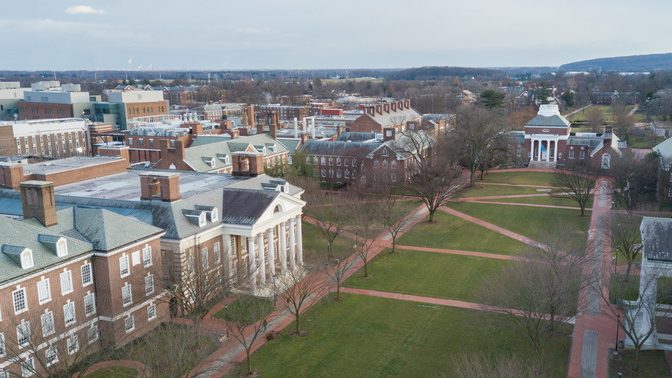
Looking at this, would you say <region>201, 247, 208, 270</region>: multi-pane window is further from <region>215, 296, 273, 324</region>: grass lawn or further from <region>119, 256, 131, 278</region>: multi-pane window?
<region>119, 256, 131, 278</region>: multi-pane window

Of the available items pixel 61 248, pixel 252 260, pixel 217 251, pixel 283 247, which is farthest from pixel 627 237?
pixel 61 248

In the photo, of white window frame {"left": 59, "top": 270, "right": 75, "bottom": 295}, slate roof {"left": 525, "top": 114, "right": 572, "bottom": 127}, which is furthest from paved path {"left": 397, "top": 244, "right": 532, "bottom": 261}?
slate roof {"left": 525, "top": 114, "right": 572, "bottom": 127}

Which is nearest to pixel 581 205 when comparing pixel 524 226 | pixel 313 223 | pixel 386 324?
pixel 524 226

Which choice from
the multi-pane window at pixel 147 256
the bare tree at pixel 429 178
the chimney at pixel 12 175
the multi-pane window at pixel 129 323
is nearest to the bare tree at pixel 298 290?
the multi-pane window at pixel 147 256

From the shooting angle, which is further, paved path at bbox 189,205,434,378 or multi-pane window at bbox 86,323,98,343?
multi-pane window at bbox 86,323,98,343

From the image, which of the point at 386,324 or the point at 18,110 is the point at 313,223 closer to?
the point at 386,324

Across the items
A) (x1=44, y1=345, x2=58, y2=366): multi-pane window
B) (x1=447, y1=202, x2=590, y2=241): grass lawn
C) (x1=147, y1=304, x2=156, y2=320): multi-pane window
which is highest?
(x1=44, y1=345, x2=58, y2=366): multi-pane window
